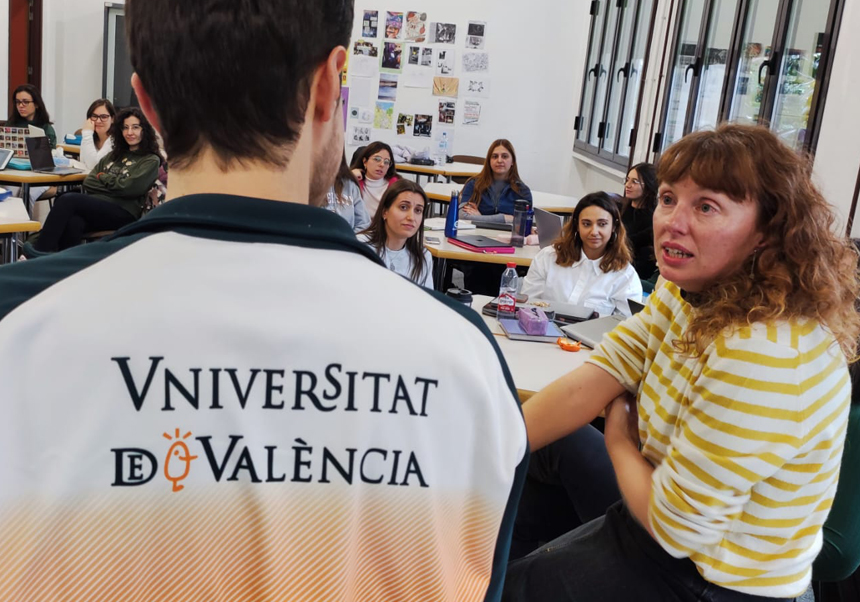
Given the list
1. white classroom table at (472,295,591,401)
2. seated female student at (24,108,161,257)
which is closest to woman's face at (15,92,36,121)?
seated female student at (24,108,161,257)

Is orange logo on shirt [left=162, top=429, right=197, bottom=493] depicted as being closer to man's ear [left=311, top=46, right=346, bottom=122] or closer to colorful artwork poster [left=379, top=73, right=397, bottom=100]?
man's ear [left=311, top=46, right=346, bottom=122]

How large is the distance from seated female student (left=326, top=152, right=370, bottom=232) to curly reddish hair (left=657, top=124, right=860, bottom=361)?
2.96m

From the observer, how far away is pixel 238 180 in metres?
0.66

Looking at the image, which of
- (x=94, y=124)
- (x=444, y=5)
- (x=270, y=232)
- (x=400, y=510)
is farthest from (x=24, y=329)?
(x=444, y=5)

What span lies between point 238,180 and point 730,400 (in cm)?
Answer: 82

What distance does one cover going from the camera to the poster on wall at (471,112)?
862 centimetres

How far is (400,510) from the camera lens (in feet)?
2.29

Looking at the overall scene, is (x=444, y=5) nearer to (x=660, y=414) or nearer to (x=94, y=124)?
(x=94, y=124)

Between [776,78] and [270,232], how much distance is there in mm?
4705

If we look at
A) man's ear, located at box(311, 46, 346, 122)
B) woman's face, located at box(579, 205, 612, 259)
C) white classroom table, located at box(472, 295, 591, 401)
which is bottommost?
white classroom table, located at box(472, 295, 591, 401)

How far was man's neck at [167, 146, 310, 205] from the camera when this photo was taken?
0.65 metres

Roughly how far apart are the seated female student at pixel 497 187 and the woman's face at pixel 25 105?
3819 millimetres

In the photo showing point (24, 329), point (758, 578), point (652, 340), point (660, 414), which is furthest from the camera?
point (652, 340)

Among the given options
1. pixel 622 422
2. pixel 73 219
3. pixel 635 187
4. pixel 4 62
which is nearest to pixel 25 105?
pixel 4 62
